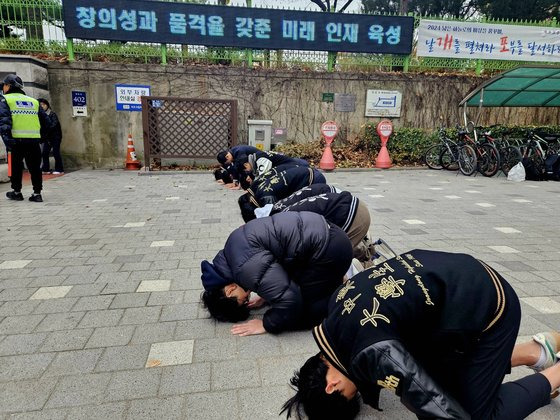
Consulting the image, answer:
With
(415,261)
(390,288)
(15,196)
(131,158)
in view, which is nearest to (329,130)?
(131,158)

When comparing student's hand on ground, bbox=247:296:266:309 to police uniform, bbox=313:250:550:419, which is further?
student's hand on ground, bbox=247:296:266:309

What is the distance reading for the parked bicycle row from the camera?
7898 mm

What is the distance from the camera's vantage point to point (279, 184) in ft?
11.7

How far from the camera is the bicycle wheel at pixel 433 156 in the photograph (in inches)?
372

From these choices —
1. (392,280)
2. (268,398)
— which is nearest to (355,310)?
(392,280)

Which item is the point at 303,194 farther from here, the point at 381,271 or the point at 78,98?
the point at 78,98

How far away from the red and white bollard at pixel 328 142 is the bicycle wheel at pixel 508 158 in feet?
12.2

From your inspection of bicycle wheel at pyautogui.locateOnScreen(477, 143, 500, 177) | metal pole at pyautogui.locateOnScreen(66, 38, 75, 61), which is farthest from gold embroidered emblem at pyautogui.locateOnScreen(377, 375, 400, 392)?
metal pole at pyautogui.locateOnScreen(66, 38, 75, 61)

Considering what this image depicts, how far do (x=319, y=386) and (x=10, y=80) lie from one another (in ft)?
20.0

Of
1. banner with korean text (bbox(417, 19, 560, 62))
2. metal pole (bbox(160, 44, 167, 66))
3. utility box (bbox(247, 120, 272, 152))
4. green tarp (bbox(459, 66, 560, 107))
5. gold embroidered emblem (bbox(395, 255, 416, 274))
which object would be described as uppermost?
banner with korean text (bbox(417, 19, 560, 62))

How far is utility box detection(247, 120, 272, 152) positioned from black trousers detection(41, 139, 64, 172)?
4.25 m

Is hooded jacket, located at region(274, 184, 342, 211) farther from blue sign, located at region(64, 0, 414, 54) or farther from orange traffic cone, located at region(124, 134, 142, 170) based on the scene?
blue sign, located at region(64, 0, 414, 54)

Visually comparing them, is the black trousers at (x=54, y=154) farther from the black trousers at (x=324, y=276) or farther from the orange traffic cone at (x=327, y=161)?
the black trousers at (x=324, y=276)

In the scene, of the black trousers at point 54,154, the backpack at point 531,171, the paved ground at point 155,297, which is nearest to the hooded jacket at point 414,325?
the paved ground at point 155,297
